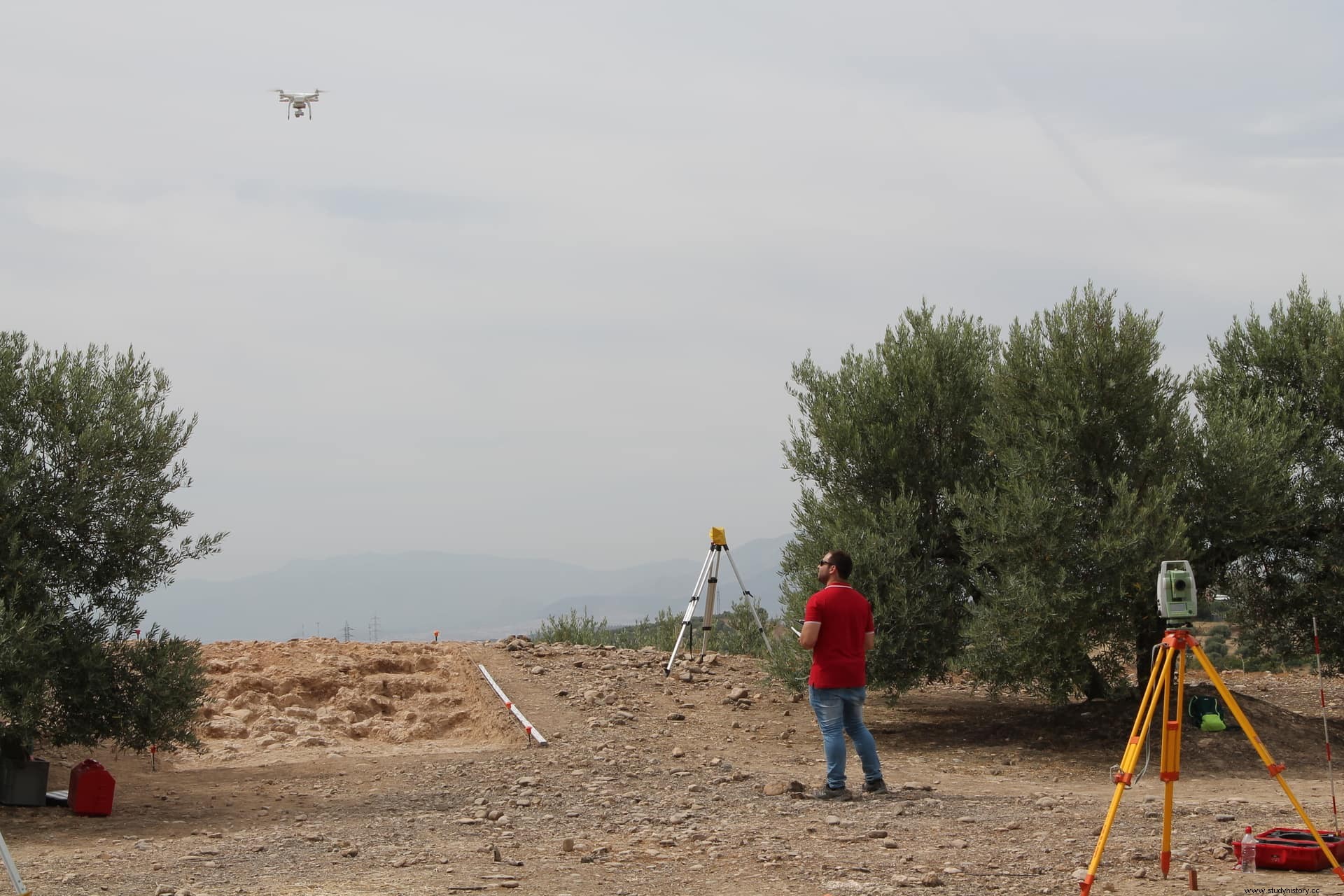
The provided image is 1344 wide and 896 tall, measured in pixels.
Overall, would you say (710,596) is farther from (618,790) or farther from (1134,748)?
(1134,748)

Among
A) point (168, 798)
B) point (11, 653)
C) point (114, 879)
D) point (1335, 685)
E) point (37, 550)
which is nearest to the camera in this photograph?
point (114, 879)

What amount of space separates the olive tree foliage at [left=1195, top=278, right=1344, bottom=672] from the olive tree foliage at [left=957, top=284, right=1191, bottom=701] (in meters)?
0.61

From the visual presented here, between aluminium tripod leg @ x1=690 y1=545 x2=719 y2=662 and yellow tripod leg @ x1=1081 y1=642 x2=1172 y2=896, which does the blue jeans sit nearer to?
yellow tripod leg @ x1=1081 y1=642 x2=1172 y2=896

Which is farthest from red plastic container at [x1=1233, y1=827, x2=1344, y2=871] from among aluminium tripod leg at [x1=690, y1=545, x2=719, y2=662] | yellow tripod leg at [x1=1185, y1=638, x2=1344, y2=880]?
aluminium tripod leg at [x1=690, y1=545, x2=719, y2=662]

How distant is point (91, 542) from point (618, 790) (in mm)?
5808

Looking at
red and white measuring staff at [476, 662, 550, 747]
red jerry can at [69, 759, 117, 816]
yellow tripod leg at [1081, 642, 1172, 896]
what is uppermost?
yellow tripod leg at [1081, 642, 1172, 896]

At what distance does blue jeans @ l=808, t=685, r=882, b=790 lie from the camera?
10.5m

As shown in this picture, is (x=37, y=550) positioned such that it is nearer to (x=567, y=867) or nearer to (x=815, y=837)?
(x=567, y=867)

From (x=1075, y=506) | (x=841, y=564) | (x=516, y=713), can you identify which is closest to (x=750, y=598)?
(x=516, y=713)

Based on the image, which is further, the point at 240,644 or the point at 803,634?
the point at 240,644

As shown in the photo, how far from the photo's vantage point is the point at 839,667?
34.4ft

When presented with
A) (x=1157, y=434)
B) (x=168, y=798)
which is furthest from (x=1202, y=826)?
(x=168, y=798)

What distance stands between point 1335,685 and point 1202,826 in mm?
12353

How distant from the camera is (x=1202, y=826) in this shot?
8.91 metres
